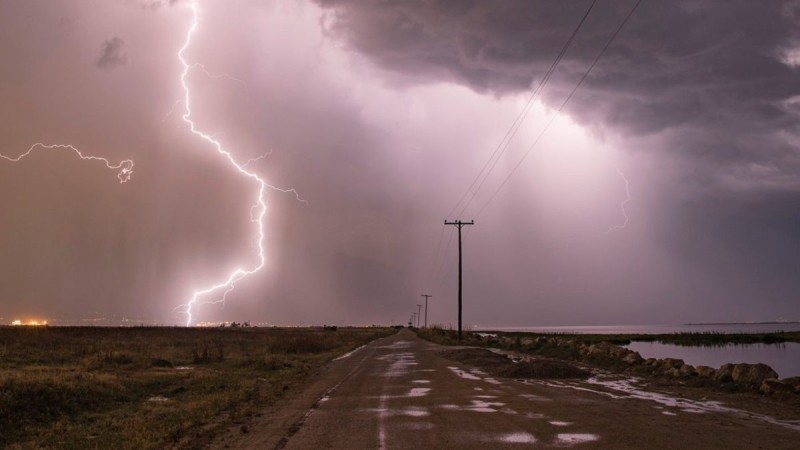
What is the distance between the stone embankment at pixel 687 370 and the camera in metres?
16.5

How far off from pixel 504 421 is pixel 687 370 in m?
13.1

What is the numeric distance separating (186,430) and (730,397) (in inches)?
567

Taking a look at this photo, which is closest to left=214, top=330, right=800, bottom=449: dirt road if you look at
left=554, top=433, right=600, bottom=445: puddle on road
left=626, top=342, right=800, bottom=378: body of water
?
left=554, top=433, right=600, bottom=445: puddle on road

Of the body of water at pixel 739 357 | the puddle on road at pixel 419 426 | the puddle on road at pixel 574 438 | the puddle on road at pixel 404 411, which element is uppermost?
the puddle on road at pixel 574 438

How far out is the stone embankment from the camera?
1645 centimetres

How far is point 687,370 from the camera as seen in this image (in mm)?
21391

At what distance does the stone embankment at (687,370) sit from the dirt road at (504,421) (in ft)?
8.76

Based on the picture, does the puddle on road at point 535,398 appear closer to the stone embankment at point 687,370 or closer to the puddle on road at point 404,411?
the puddle on road at point 404,411

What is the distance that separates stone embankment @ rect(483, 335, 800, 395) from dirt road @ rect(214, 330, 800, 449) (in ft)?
8.76

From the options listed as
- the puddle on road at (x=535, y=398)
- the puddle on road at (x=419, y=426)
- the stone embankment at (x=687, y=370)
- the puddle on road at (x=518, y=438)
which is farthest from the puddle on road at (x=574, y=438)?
the stone embankment at (x=687, y=370)

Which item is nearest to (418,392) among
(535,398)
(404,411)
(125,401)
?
(535,398)

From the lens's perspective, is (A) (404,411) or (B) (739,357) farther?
(B) (739,357)

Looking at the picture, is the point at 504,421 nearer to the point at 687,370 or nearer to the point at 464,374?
the point at 464,374

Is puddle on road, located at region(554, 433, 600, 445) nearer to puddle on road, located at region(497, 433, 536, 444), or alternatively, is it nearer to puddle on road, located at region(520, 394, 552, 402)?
puddle on road, located at region(497, 433, 536, 444)
